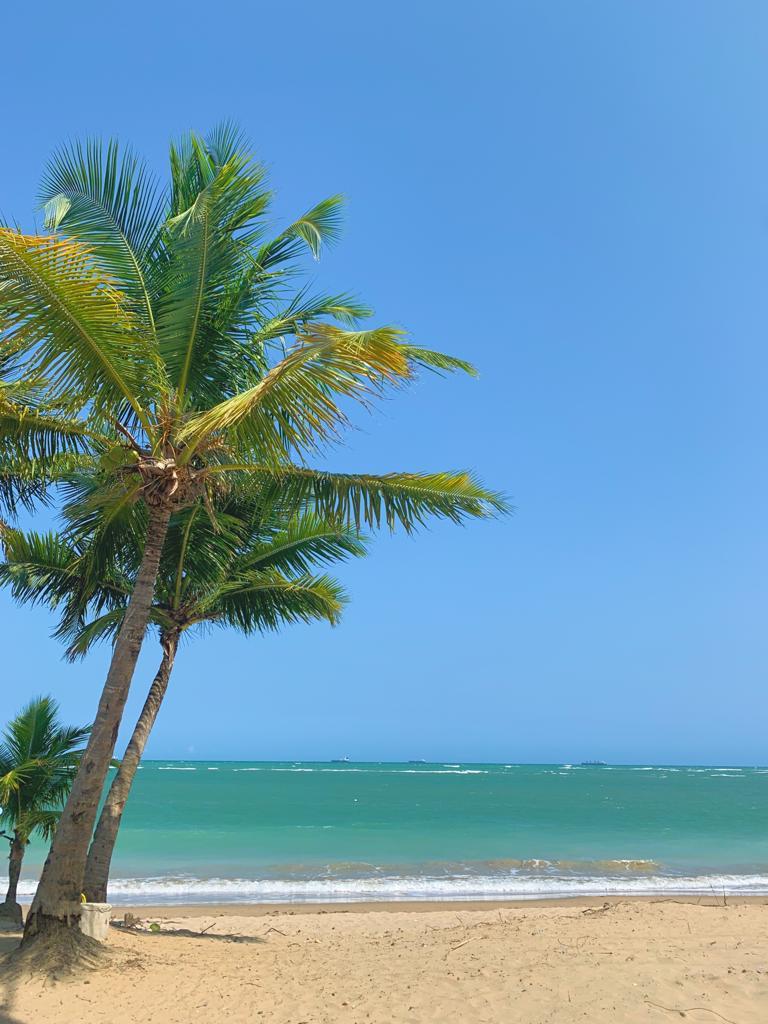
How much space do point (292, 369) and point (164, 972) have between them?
503 cm

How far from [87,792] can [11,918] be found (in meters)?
3.61

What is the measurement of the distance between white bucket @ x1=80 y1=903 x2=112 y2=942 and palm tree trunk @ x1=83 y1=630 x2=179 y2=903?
1.63 m

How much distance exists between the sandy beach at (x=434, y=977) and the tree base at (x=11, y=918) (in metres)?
1.37

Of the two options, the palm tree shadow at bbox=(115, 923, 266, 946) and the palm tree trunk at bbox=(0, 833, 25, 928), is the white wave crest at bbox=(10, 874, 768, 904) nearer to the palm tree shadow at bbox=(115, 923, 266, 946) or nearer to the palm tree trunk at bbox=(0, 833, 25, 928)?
the palm tree trunk at bbox=(0, 833, 25, 928)

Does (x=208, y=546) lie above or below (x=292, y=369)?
below

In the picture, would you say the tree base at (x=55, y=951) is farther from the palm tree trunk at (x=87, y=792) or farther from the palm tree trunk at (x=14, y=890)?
the palm tree trunk at (x=14, y=890)

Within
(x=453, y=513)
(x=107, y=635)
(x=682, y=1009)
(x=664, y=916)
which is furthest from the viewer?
(x=107, y=635)

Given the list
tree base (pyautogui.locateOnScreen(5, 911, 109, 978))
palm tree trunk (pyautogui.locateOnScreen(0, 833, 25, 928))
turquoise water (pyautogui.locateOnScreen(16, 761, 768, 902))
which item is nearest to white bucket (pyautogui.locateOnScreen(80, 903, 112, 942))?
tree base (pyautogui.locateOnScreen(5, 911, 109, 978))

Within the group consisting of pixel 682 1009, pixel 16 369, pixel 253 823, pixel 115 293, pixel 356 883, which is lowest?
pixel 253 823

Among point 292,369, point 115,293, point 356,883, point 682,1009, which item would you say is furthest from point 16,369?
point 356,883

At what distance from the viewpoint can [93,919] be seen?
637cm

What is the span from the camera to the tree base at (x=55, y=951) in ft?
19.4

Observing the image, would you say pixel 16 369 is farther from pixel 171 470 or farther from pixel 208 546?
pixel 208 546

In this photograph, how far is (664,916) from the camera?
9398 mm
